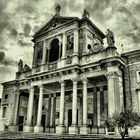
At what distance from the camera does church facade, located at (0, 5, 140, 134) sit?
22234mm

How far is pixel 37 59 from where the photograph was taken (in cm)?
3103

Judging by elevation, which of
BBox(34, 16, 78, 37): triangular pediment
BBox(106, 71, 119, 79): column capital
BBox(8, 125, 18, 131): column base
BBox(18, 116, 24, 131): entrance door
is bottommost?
BBox(8, 125, 18, 131): column base

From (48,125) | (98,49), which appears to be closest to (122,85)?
(98,49)

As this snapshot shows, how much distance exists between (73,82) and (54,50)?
7753 mm

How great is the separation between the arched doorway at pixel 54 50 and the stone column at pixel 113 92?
10361 mm

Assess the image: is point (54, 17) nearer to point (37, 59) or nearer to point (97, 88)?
point (37, 59)

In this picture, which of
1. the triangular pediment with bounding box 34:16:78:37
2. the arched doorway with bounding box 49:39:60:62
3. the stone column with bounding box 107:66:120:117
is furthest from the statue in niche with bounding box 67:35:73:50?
the stone column with bounding box 107:66:120:117

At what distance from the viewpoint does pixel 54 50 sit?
98.6 feet

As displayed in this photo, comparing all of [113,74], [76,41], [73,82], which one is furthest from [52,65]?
[113,74]

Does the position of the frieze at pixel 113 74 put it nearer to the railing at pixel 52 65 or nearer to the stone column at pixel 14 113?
the railing at pixel 52 65

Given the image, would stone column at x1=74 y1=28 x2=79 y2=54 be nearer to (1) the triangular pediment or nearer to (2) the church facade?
(2) the church facade

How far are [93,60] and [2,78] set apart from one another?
20.6 meters

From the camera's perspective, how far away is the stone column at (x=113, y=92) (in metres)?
20.4

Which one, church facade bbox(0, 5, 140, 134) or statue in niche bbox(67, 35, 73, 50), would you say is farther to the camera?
statue in niche bbox(67, 35, 73, 50)
